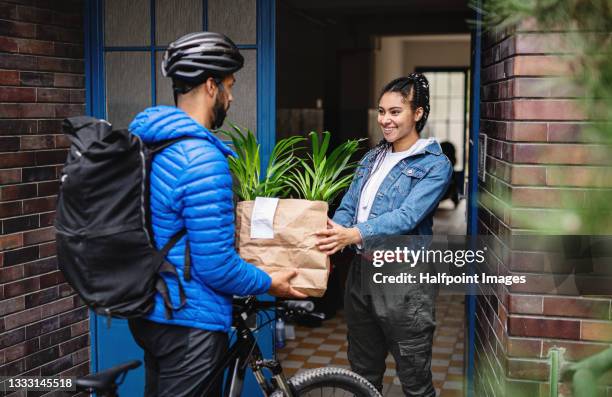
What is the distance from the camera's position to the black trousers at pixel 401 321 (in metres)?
2.85

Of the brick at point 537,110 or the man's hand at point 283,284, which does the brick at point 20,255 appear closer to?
the man's hand at point 283,284

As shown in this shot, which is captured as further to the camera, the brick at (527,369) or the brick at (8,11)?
the brick at (8,11)

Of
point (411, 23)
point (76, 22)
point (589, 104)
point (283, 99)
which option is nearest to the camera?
point (589, 104)

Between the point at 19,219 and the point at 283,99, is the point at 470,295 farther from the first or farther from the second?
the point at 283,99

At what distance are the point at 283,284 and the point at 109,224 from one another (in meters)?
0.62

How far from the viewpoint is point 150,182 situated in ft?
6.93

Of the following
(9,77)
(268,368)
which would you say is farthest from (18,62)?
(268,368)

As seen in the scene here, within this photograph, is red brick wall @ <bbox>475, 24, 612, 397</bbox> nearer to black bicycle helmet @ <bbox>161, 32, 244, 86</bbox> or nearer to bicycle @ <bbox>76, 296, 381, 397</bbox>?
Answer: bicycle @ <bbox>76, 296, 381, 397</bbox>

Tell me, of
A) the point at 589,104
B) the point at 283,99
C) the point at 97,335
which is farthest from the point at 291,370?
the point at 589,104

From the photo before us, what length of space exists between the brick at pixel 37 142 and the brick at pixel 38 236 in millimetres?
403

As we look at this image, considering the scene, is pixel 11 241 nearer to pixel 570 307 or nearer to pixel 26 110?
pixel 26 110

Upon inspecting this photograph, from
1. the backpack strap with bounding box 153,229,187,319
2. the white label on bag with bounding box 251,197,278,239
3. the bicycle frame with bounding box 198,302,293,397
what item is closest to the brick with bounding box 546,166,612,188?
the backpack strap with bounding box 153,229,187,319

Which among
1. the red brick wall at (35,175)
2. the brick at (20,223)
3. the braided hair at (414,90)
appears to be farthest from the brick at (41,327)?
the braided hair at (414,90)

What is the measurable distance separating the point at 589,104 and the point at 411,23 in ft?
34.4
